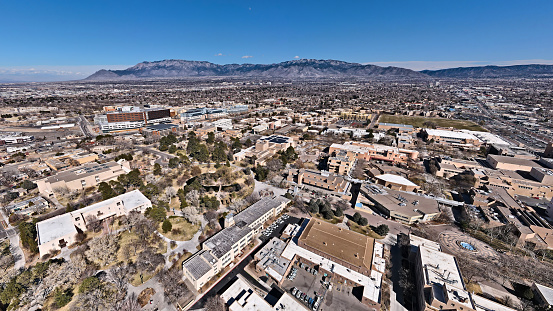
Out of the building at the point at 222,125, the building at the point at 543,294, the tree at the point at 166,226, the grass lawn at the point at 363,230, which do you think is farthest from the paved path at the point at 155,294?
the building at the point at 222,125

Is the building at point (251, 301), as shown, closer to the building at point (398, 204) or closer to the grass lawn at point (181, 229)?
the grass lawn at point (181, 229)

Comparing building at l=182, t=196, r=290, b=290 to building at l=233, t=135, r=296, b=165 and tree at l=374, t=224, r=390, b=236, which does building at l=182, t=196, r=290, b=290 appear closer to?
tree at l=374, t=224, r=390, b=236

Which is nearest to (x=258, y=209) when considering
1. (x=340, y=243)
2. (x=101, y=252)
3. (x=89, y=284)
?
(x=340, y=243)

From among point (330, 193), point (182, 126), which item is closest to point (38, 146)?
point (182, 126)

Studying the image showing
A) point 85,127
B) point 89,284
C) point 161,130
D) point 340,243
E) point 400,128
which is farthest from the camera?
point 85,127

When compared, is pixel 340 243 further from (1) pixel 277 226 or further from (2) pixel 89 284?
(2) pixel 89 284
